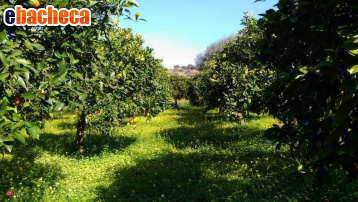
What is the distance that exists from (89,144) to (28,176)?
517 cm

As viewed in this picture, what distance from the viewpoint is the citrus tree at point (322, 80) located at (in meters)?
2.20

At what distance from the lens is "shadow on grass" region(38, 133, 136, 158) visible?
14681mm

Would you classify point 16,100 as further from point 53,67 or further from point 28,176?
point 28,176

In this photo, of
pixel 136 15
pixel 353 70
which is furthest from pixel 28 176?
pixel 353 70

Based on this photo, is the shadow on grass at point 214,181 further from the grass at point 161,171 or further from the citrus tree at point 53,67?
the citrus tree at point 53,67

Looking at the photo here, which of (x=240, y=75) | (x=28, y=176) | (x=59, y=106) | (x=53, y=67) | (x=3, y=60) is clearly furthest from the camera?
(x=240, y=75)

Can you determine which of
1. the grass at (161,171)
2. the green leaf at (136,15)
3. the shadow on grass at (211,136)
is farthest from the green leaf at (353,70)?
the shadow on grass at (211,136)

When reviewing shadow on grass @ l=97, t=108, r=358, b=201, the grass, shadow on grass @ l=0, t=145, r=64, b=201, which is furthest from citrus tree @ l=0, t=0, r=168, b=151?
shadow on grass @ l=0, t=145, r=64, b=201

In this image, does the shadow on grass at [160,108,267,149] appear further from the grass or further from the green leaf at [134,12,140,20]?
the green leaf at [134,12,140,20]

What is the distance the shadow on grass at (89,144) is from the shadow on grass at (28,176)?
131 cm

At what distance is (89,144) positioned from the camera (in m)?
15.9

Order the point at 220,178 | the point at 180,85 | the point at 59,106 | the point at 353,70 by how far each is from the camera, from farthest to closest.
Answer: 1. the point at 180,85
2. the point at 220,178
3. the point at 59,106
4. the point at 353,70

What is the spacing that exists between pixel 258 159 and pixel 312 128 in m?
9.19

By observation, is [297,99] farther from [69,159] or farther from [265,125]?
[265,125]
